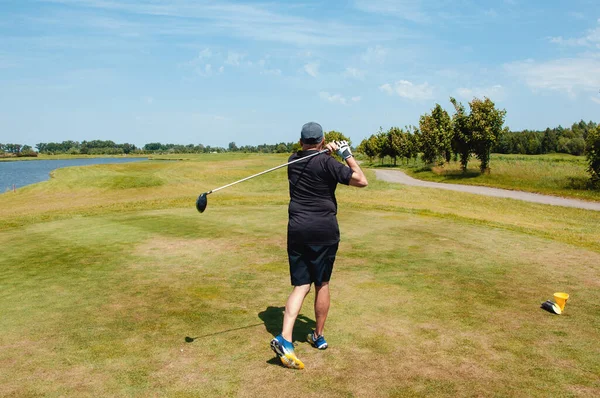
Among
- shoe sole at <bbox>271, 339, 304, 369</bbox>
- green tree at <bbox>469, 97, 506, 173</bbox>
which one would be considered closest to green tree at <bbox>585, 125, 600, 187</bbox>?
green tree at <bbox>469, 97, 506, 173</bbox>

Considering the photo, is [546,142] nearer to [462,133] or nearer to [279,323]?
[462,133]

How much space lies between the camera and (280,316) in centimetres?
652

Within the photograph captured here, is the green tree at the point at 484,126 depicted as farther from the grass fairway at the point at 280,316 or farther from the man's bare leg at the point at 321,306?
the man's bare leg at the point at 321,306

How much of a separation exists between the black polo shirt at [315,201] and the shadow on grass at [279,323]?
1.31 metres

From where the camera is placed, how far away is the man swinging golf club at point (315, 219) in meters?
5.44

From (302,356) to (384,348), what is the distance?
3.17 feet

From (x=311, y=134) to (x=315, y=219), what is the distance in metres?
1.06

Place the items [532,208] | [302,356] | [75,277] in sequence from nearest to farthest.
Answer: [302,356] < [75,277] < [532,208]

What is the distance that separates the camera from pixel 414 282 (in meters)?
8.12

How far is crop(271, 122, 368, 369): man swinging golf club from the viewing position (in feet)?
17.8

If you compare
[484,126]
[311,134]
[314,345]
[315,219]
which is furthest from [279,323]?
[484,126]

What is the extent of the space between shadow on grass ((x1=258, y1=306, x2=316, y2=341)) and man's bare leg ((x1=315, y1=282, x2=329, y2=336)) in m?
0.38

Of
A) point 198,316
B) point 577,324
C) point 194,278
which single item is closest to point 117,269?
point 194,278

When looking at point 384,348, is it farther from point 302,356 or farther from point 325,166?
point 325,166
